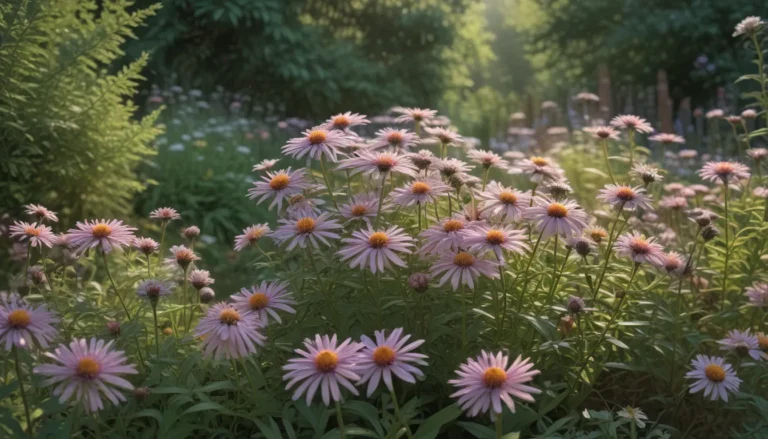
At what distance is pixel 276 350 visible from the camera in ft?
6.70

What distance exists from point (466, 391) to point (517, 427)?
52 cm

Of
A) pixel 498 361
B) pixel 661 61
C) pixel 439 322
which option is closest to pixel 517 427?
pixel 439 322

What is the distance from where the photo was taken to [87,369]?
4.72 ft

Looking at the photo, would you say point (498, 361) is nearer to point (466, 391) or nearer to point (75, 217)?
point (466, 391)

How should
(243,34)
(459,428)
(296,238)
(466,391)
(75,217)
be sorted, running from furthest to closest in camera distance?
(243,34), (75,217), (459,428), (296,238), (466,391)

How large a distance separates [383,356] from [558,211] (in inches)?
25.1

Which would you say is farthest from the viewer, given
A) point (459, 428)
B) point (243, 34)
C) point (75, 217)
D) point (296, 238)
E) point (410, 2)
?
point (410, 2)

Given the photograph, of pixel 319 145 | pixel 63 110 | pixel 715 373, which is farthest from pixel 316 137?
pixel 63 110

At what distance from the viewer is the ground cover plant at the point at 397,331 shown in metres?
1.66

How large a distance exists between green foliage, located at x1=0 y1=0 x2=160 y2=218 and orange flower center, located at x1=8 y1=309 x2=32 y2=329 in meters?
1.96

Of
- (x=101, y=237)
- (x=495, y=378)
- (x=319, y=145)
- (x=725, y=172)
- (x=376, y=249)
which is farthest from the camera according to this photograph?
(x=725, y=172)

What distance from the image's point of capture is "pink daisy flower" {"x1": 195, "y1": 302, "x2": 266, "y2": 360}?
1.67 meters

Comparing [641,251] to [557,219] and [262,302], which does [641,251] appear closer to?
[557,219]

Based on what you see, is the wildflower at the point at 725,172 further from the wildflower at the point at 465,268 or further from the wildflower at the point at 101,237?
the wildflower at the point at 101,237
